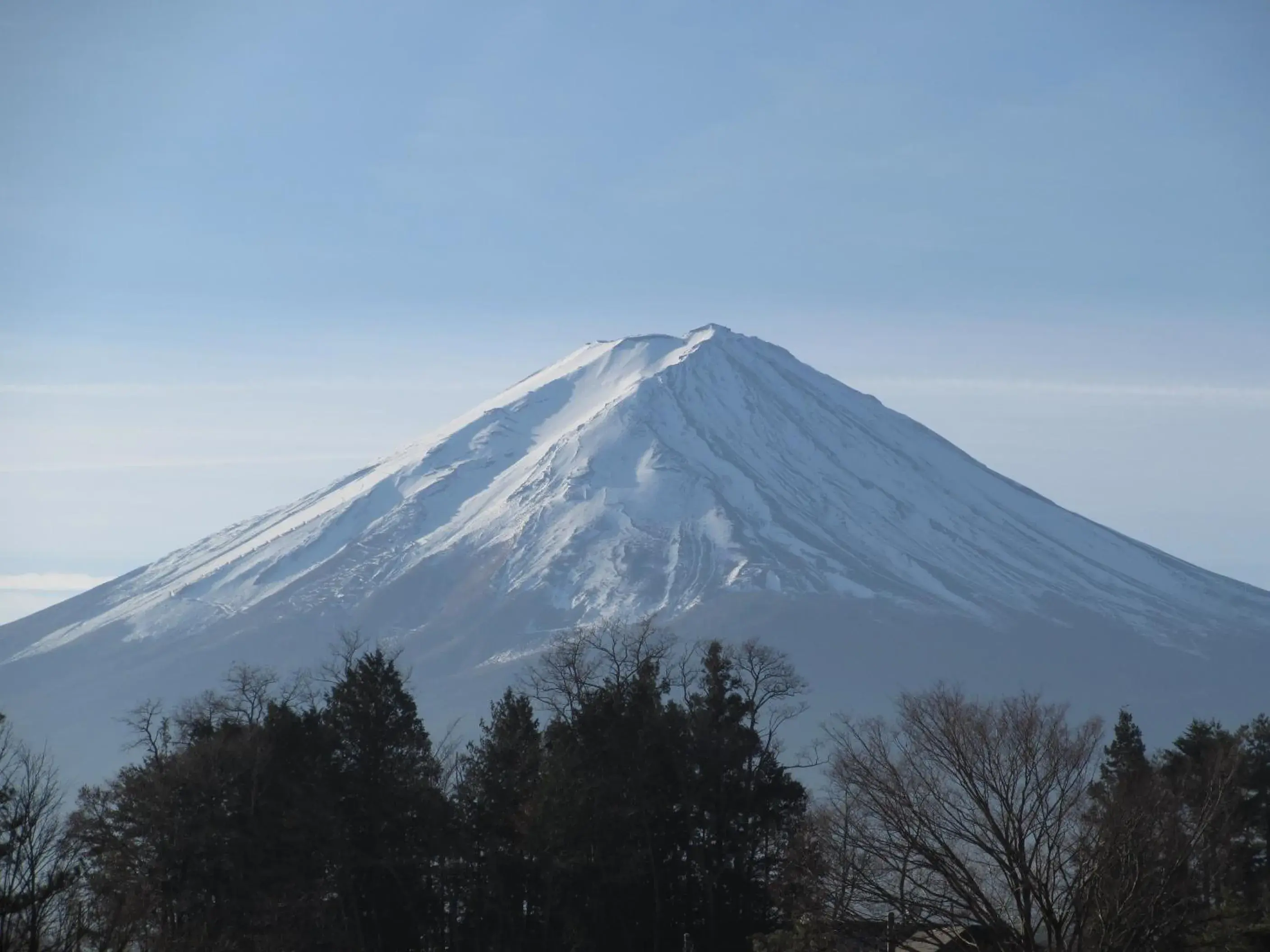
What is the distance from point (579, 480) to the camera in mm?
135375

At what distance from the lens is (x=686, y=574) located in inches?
4739

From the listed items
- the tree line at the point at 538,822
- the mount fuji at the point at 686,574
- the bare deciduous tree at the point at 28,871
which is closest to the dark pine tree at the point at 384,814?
the tree line at the point at 538,822

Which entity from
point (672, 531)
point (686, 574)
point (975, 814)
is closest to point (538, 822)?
point (975, 814)

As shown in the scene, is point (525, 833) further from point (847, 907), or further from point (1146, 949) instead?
point (1146, 949)

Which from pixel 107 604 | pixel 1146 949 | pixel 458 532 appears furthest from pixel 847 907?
pixel 107 604

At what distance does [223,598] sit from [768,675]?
4188 inches

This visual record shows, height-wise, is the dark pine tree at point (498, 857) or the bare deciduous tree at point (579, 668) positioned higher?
the bare deciduous tree at point (579, 668)

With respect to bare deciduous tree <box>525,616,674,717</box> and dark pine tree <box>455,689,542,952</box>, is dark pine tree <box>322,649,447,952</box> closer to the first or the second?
dark pine tree <box>455,689,542,952</box>

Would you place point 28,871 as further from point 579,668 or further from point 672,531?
point 672,531

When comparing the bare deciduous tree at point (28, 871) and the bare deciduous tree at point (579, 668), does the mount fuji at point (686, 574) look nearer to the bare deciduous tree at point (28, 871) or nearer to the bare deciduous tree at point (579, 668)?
the bare deciduous tree at point (579, 668)

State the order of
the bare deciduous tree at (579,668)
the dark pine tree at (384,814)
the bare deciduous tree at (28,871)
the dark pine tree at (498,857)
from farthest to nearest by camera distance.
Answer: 1. the dark pine tree at (498,857)
2. the bare deciduous tree at (579,668)
3. the dark pine tree at (384,814)
4. the bare deciduous tree at (28,871)

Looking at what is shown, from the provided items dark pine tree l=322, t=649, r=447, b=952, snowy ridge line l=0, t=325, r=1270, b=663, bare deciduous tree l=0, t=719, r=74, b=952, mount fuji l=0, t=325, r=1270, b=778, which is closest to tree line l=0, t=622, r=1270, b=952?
dark pine tree l=322, t=649, r=447, b=952

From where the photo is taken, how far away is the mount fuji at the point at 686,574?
112062 millimetres

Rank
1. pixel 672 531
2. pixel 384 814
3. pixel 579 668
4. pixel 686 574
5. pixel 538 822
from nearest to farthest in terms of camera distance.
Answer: pixel 538 822, pixel 384 814, pixel 579 668, pixel 686 574, pixel 672 531
